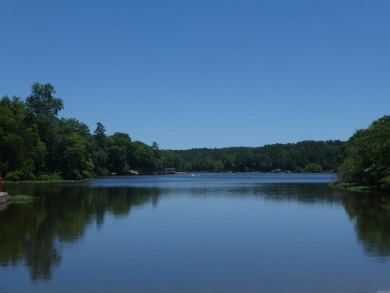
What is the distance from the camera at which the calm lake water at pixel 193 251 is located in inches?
555

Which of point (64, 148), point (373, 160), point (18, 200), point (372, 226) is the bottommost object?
point (372, 226)

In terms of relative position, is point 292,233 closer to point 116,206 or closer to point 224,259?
point 224,259

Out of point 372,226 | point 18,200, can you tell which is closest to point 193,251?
point 372,226

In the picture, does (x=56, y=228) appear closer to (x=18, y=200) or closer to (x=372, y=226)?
(x=372, y=226)

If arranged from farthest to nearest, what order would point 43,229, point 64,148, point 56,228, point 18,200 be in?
point 64,148 < point 18,200 < point 56,228 < point 43,229

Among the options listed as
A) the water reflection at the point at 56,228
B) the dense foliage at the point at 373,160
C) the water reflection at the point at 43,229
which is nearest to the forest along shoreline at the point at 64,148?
the dense foliage at the point at 373,160

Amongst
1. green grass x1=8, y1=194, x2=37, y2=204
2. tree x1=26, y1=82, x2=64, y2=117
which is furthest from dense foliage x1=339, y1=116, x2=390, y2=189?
tree x1=26, y1=82, x2=64, y2=117

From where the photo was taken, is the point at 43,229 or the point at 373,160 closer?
the point at 43,229

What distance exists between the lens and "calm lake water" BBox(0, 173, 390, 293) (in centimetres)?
1409

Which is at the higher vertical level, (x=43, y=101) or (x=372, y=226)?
(x=43, y=101)

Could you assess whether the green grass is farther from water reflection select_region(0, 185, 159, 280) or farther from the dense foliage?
the dense foliage

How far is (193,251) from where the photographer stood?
19516 mm

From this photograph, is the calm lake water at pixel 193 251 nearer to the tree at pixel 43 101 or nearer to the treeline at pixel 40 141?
the treeline at pixel 40 141

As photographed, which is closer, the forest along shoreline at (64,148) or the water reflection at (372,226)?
the water reflection at (372,226)
